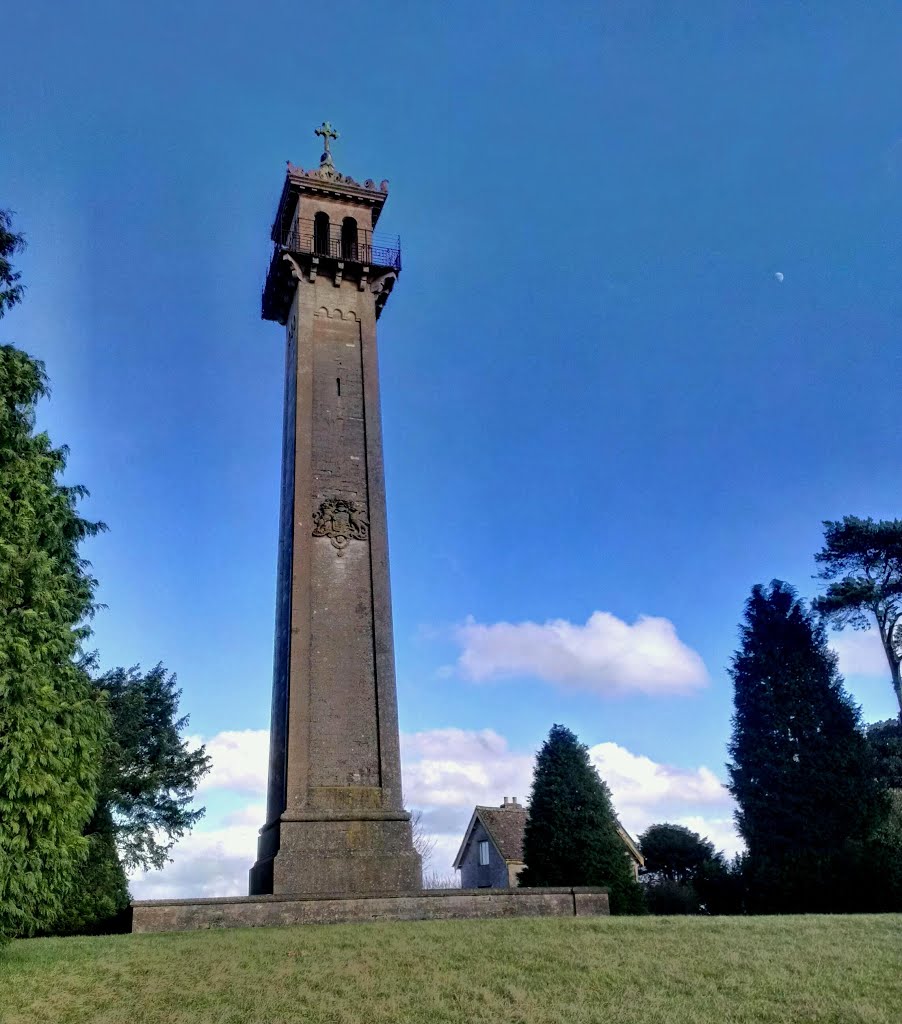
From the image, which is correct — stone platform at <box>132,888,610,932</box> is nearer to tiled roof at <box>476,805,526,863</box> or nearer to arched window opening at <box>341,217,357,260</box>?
arched window opening at <box>341,217,357,260</box>

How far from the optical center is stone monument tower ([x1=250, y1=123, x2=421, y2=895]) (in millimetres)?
18844

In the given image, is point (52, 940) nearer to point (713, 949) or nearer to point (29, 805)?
point (29, 805)

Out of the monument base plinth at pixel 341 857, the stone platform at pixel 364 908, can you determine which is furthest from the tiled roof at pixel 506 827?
the stone platform at pixel 364 908

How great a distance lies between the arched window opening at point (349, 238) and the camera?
27812mm

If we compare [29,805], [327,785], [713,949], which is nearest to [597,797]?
[327,785]

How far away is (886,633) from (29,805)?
33698 millimetres

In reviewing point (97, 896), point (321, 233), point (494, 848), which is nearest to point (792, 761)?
point (494, 848)

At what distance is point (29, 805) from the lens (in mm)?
12633

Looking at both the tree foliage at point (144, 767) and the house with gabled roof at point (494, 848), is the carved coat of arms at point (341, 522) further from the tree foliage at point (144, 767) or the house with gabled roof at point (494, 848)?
the house with gabled roof at point (494, 848)

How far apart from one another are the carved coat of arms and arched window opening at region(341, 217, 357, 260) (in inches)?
390

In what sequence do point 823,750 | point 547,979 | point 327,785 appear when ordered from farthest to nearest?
point 823,750, point 327,785, point 547,979

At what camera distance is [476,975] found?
10742 millimetres

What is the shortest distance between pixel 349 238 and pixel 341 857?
1998 cm

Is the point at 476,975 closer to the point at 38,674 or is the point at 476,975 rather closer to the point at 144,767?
the point at 38,674
